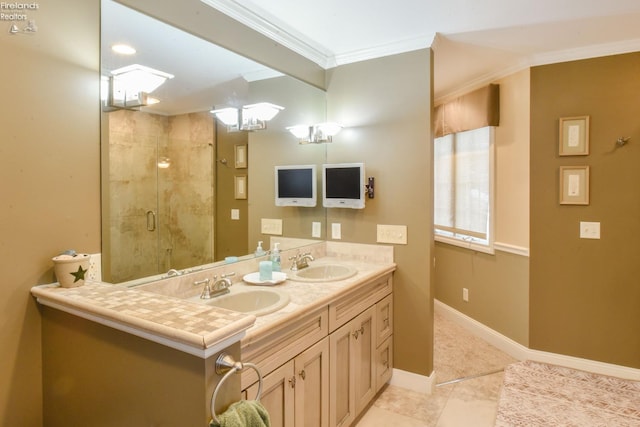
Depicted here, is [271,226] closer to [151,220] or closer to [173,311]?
[151,220]

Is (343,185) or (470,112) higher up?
(470,112)

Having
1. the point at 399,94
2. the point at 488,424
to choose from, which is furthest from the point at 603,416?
the point at 399,94

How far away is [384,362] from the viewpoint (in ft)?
8.18

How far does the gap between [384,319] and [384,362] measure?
295 mm

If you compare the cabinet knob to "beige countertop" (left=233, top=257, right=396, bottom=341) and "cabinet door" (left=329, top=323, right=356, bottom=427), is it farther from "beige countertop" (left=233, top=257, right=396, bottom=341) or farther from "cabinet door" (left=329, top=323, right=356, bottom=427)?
"beige countertop" (left=233, top=257, right=396, bottom=341)

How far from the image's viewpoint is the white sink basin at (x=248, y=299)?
1.76 meters

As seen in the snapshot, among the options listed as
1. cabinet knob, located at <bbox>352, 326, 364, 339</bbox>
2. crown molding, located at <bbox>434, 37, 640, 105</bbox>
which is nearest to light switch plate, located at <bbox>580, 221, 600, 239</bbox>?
crown molding, located at <bbox>434, 37, 640, 105</bbox>

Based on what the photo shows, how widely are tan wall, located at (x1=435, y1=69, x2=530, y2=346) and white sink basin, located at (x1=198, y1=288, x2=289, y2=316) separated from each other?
7.39ft

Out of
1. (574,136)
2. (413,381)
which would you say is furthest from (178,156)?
(574,136)

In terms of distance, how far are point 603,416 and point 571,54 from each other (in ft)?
8.23

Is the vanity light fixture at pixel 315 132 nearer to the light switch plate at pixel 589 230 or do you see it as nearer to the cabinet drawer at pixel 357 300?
the cabinet drawer at pixel 357 300

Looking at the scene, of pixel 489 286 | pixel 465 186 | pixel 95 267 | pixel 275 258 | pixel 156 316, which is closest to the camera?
pixel 156 316

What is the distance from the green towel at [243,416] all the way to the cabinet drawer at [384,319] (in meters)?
1.50

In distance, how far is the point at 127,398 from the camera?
3.50 ft
